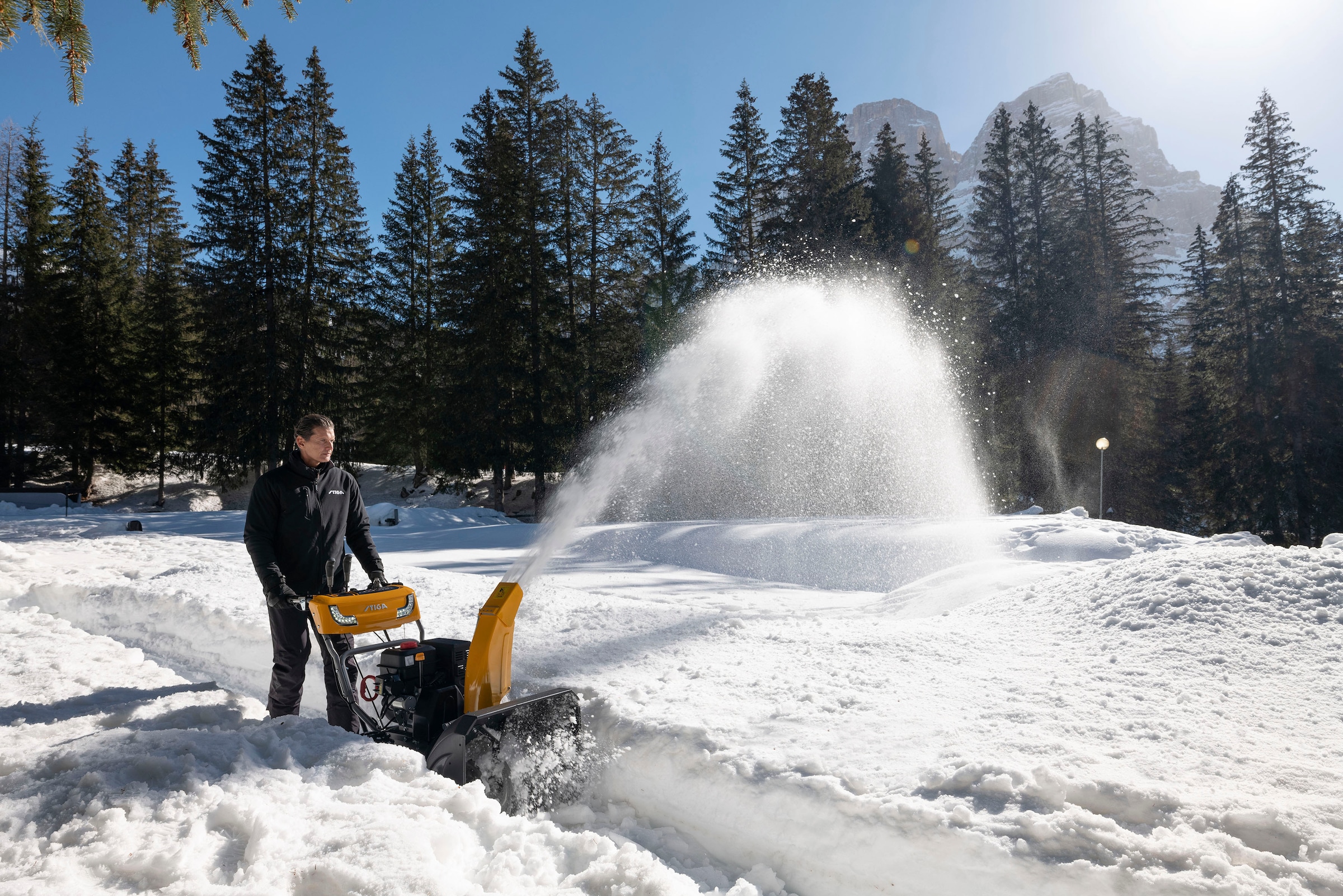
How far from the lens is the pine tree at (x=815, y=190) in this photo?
22.9 metres

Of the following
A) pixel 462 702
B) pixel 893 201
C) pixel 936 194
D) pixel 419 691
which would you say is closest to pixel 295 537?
pixel 419 691

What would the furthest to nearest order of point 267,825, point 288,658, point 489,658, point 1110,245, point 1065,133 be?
point 1065,133 < point 1110,245 < point 288,658 < point 489,658 < point 267,825

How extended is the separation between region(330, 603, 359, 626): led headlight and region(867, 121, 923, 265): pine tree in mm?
24120

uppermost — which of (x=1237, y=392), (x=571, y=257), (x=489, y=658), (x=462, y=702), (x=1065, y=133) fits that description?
(x=1065, y=133)

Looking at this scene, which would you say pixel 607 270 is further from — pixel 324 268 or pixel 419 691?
pixel 419 691

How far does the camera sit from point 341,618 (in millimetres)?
3293

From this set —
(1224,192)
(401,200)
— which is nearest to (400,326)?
(401,200)

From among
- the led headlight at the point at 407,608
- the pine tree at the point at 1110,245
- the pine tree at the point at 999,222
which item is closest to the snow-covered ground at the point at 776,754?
the led headlight at the point at 407,608

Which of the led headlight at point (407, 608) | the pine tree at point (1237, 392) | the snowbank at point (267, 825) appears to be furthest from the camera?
the pine tree at point (1237, 392)

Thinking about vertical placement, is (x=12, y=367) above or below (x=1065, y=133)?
below

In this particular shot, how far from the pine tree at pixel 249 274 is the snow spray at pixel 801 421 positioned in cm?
1040

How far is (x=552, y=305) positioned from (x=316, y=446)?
62.0 ft

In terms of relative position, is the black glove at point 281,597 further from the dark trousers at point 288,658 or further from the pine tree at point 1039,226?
the pine tree at point 1039,226

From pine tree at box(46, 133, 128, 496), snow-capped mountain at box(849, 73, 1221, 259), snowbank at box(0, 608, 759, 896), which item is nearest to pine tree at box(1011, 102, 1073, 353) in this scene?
snowbank at box(0, 608, 759, 896)
